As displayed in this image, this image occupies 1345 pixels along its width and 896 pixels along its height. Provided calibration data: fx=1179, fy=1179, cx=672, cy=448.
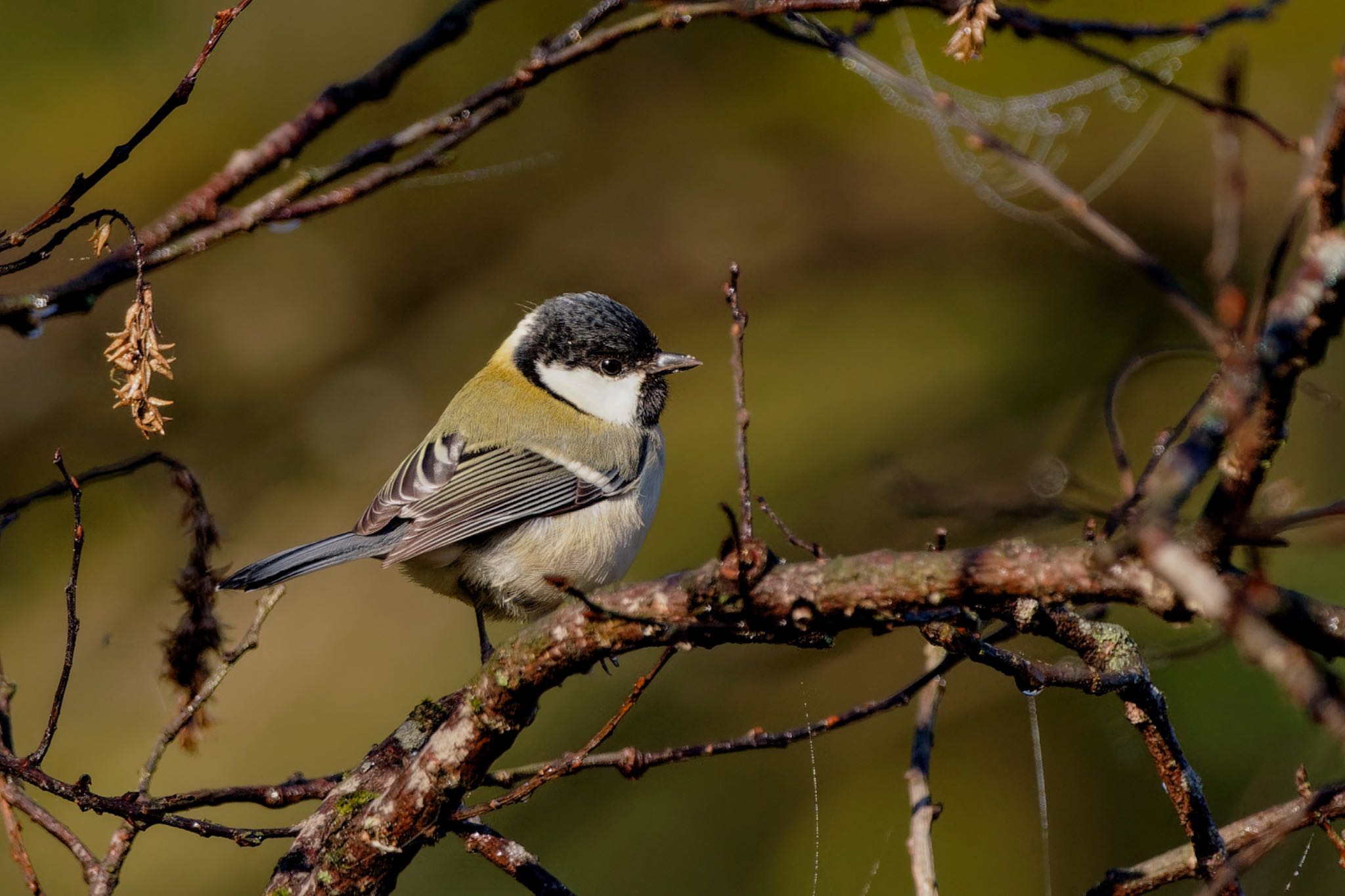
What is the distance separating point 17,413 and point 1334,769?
441 cm

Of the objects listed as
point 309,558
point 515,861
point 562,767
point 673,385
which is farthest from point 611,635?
point 673,385

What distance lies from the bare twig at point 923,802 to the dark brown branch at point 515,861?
525 mm

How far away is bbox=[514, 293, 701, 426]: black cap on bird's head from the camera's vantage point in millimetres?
3006

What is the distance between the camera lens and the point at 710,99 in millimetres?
4871

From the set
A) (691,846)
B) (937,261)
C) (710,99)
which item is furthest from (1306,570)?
(710,99)

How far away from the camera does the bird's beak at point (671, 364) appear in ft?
9.84

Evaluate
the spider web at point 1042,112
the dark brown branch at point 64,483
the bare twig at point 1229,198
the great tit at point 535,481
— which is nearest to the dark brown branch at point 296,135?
the dark brown branch at point 64,483

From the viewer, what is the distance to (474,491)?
2.56m

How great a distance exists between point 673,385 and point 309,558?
260 centimetres

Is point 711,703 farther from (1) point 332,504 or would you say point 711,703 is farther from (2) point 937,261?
(2) point 937,261

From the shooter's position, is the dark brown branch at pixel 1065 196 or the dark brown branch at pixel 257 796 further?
the dark brown branch at pixel 257 796

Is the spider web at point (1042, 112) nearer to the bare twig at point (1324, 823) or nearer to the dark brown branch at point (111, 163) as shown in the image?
the bare twig at point (1324, 823)

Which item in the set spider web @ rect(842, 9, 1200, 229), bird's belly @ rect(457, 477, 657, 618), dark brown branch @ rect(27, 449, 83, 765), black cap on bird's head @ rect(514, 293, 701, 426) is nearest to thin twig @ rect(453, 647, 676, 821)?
dark brown branch @ rect(27, 449, 83, 765)

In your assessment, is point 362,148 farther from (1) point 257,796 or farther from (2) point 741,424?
(1) point 257,796
